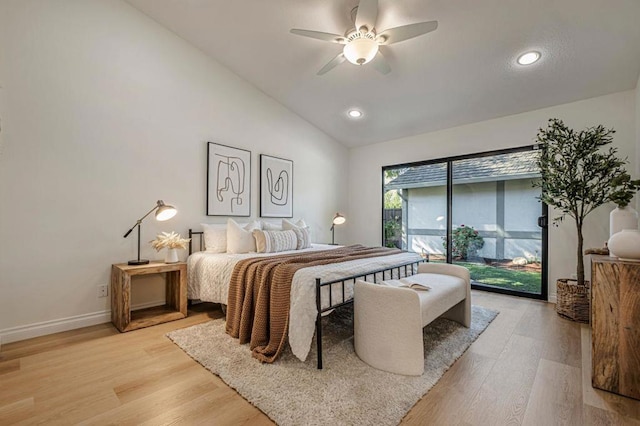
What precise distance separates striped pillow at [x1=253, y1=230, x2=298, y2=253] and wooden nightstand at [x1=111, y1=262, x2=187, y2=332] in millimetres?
864

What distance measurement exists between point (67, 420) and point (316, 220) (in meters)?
4.04

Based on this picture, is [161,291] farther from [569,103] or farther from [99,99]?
[569,103]

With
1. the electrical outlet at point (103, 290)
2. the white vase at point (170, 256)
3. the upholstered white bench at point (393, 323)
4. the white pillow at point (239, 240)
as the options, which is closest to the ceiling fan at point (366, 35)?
the upholstered white bench at point (393, 323)

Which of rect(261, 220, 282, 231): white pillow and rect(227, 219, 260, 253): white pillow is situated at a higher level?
rect(261, 220, 282, 231): white pillow

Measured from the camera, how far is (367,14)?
7.47ft

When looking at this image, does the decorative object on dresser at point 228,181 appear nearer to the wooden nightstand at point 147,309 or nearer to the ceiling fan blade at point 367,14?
the wooden nightstand at point 147,309

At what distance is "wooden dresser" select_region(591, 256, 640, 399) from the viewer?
1.66 meters

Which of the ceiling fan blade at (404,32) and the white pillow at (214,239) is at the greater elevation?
the ceiling fan blade at (404,32)

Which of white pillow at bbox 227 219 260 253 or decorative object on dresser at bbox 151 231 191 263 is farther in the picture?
white pillow at bbox 227 219 260 253

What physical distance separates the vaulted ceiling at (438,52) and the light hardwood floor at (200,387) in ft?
8.86

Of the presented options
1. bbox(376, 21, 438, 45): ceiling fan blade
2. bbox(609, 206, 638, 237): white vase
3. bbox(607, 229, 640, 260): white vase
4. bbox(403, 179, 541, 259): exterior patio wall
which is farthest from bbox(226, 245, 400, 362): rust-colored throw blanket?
bbox(403, 179, 541, 259): exterior patio wall

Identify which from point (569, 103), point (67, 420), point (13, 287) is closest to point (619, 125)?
point (569, 103)

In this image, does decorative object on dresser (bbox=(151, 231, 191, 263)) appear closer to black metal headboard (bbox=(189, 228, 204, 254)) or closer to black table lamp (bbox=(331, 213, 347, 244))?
black metal headboard (bbox=(189, 228, 204, 254))

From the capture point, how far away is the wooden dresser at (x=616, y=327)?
1661 millimetres
